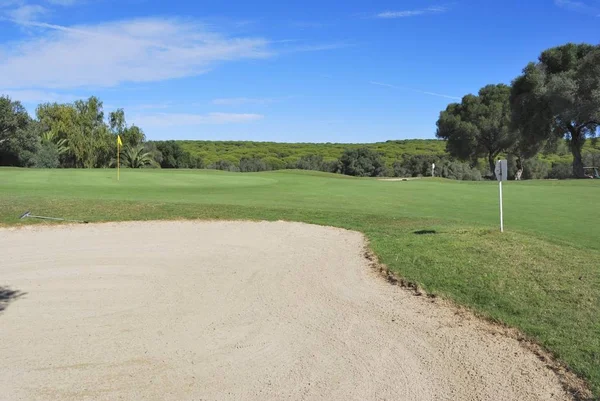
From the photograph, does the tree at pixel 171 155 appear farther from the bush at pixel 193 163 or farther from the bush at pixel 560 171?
the bush at pixel 560 171

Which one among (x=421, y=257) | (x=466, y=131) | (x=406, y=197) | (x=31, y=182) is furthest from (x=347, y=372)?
(x=466, y=131)

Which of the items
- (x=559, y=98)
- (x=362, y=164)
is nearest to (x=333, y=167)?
(x=362, y=164)

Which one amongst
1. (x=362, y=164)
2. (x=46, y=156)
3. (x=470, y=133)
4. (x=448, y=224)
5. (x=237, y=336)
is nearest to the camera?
(x=237, y=336)

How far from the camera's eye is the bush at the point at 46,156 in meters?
53.7

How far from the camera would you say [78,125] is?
71312 mm

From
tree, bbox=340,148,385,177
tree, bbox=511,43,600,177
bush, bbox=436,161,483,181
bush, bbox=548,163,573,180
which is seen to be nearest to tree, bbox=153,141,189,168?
tree, bbox=340,148,385,177

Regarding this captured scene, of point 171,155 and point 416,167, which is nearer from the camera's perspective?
point 416,167

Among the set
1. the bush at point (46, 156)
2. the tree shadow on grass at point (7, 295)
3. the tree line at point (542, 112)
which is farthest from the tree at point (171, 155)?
the tree shadow on grass at point (7, 295)

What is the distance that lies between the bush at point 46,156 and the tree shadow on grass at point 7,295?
51455 millimetres

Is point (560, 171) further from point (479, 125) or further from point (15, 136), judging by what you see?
point (15, 136)

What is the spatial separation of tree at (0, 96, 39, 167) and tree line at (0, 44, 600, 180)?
95 millimetres

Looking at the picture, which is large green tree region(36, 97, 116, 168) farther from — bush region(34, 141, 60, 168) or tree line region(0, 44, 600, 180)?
bush region(34, 141, 60, 168)

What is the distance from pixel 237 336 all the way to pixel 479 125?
5747 centimetres

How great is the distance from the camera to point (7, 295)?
7.59 m
